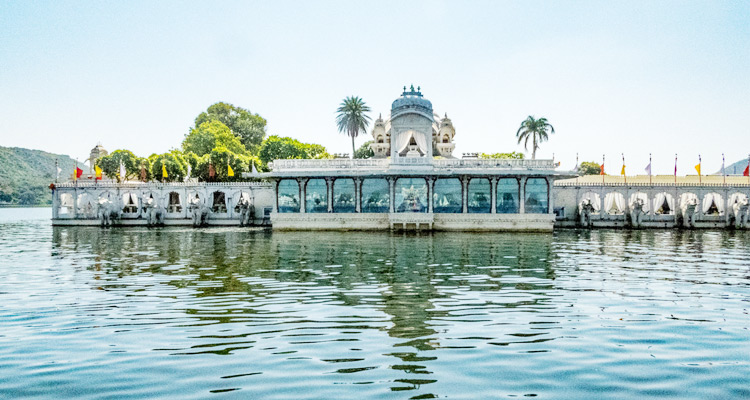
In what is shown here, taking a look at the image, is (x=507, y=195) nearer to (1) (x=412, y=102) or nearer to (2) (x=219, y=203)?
(1) (x=412, y=102)

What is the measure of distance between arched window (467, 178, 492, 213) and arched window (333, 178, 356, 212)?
395 inches

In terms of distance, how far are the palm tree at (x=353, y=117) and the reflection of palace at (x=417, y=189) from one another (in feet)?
142

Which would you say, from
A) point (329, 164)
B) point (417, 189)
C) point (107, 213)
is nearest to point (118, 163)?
point (107, 213)

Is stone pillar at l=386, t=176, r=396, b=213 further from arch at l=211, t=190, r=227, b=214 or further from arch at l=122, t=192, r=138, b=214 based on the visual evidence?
arch at l=122, t=192, r=138, b=214

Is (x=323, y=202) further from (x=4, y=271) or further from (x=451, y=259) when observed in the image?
(x=4, y=271)

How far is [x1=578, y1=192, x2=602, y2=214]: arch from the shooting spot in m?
57.4

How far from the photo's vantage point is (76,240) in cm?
4069

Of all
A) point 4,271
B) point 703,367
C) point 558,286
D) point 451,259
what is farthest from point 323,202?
point 703,367

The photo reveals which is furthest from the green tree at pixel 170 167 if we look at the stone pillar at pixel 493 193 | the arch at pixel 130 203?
the stone pillar at pixel 493 193

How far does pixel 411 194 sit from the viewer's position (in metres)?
50.7

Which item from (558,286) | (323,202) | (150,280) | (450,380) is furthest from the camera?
(323,202)

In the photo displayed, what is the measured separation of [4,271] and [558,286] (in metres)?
21.1

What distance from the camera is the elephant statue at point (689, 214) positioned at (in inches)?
2120

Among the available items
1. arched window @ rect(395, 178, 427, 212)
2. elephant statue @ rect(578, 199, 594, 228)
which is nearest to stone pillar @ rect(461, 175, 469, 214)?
arched window @ rect(395, 178, 427, 212)
